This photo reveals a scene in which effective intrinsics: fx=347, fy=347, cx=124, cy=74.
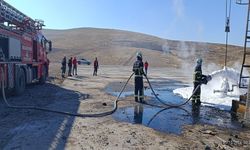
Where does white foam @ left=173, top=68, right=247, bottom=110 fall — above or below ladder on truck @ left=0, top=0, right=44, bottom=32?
below

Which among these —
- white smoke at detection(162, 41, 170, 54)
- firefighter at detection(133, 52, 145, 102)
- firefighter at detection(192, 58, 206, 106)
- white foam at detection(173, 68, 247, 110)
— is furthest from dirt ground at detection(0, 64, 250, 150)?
white smoke at detection(162, 41, 170, 54)

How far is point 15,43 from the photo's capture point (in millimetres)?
14633

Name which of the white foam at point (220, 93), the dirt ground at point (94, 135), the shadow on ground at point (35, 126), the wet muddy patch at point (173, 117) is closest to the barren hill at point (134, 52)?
the white foam at point (220, 93)

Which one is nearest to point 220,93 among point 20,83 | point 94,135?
point 20,83

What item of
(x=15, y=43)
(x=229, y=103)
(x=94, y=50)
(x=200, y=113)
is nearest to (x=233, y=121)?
(x=200, y=113)

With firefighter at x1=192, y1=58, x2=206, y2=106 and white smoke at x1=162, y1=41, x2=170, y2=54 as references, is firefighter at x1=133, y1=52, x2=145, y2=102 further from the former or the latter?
white smoke at x1=162, y1=41, x2=170, y2=54

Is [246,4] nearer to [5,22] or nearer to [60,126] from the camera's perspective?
[60,126]

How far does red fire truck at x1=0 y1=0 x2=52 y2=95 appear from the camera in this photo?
529 inches

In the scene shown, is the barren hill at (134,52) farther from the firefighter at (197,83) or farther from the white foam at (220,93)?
the firefighter at (197,83)

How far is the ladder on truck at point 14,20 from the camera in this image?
552 inches

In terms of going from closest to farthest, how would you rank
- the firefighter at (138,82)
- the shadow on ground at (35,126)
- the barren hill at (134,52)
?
the shadow on ground at (35,126)
the firefighter at (138,82)
the barren hill at (134,52)

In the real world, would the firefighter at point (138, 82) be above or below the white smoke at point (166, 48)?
below

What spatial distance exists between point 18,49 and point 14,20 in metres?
1.44

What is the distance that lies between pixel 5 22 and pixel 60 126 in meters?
7.54
